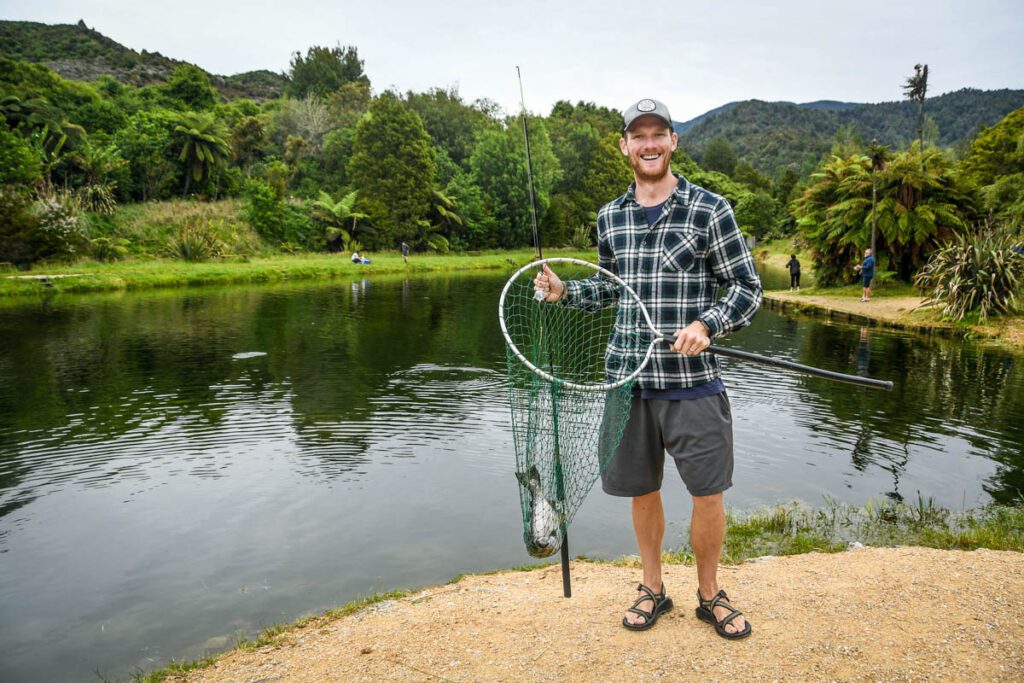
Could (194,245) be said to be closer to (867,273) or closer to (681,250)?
(867,273)

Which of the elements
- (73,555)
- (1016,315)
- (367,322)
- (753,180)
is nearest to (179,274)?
(367,322)

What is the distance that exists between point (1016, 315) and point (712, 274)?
17581 mm

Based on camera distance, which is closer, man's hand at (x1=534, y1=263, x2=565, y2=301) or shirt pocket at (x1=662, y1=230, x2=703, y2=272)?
shirt pocket at (x1=662, y1=230, x2=703, y2=272)

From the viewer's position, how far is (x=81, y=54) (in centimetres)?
9650

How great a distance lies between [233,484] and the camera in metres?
7.18

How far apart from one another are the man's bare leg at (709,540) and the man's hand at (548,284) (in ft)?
4.18

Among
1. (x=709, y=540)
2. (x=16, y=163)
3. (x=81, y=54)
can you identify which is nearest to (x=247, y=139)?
(x=16, y=163)

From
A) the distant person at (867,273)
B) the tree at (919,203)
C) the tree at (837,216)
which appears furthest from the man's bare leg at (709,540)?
the tree at (837,216)

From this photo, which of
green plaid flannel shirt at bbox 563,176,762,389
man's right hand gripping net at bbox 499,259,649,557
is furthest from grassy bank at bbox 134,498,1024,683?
green plaid flannel shirt at bbox 563,176,762,389

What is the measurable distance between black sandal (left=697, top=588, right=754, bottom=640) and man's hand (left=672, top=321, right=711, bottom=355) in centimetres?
138

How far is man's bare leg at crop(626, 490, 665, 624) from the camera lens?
3586mm

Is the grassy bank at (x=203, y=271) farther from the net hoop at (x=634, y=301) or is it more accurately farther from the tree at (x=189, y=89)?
the tree at (x=189, y=89)

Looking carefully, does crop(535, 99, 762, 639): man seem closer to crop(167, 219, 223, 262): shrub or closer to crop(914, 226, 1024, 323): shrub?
crop(914, 226, 1024, 323): shrub

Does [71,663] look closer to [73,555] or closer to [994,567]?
[73,555]
